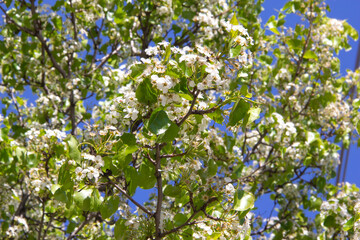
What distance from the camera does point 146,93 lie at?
222cm

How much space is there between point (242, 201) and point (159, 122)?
0.57m

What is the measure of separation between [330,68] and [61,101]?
3336 mm

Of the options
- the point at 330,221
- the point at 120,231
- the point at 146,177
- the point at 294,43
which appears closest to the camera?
the point at 146,177

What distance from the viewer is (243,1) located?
18.1ft

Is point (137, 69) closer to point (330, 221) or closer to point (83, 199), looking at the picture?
point (83, 199)

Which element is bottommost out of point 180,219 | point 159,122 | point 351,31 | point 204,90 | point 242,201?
point 242,201

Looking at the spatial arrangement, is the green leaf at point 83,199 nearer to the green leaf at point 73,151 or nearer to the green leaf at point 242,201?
the green leaf at point 73,151

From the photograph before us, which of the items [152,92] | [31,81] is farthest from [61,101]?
[152,92]

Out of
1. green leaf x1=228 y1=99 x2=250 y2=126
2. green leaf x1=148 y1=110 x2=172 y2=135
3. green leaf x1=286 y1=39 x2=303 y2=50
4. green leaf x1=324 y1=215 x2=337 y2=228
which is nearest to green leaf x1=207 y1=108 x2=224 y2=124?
green leaf x1=228 y1=99 x2=250 y2=126

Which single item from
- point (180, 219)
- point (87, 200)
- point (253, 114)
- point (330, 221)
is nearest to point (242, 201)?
point (253, 114)

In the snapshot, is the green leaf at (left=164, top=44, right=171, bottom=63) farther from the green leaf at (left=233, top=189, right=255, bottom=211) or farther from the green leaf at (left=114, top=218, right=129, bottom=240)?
the green leaf at (left=114, top=218, right=129, bottom=240)

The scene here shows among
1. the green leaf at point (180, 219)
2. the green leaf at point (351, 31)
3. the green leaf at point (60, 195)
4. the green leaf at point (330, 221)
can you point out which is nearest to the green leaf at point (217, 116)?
the green leaf at point (180, 219)

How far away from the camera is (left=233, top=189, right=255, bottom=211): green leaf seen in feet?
7.13

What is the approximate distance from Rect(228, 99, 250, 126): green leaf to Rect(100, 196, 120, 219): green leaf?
0.79 m
